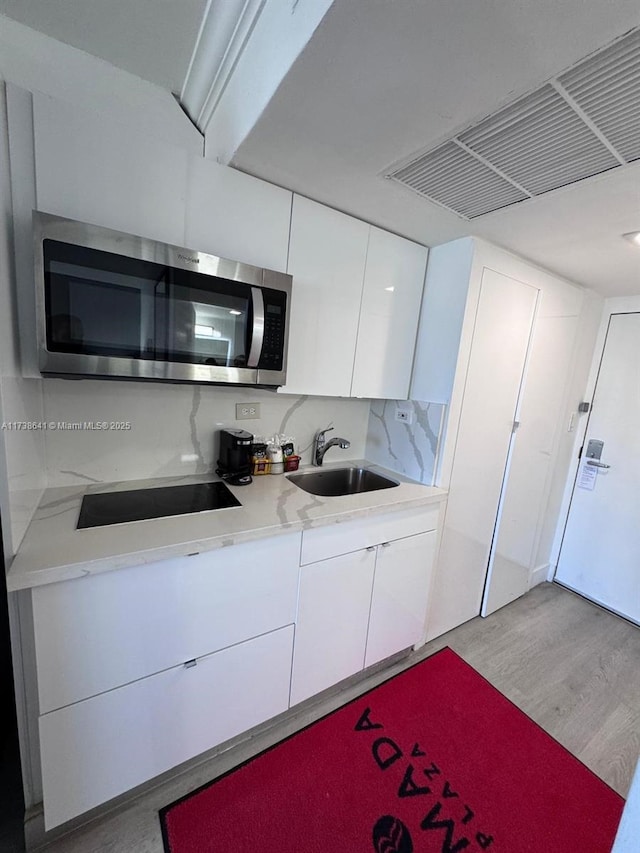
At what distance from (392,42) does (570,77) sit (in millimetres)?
417

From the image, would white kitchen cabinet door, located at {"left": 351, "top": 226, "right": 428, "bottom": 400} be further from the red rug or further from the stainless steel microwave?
the red rug

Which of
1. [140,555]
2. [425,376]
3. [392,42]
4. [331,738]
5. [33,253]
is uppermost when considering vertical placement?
[392,42]

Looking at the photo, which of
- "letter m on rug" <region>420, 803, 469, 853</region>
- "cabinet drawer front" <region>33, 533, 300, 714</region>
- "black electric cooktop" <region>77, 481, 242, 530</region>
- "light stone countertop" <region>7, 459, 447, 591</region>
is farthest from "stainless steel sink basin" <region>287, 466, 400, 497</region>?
"letter m on rug" <region>420, 803, 469, 853</region>

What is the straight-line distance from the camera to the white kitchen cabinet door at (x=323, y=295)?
4.73ft

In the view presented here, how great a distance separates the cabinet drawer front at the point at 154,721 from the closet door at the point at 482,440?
42.6 inches

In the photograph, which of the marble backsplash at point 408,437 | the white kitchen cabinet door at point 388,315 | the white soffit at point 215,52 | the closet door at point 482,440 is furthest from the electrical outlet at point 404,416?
the white soffit at point 215,52

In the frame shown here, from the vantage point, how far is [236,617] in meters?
1.23

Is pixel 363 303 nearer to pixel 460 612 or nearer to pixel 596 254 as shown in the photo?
pixel 596 254

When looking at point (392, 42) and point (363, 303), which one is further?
point (363, 303)

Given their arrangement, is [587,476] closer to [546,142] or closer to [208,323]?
[546,142]

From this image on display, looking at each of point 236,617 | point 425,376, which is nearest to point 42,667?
point 236,617

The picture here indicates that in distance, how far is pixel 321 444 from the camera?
1.99 m

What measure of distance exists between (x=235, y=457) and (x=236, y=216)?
970mm

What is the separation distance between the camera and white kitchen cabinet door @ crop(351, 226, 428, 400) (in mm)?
1658
